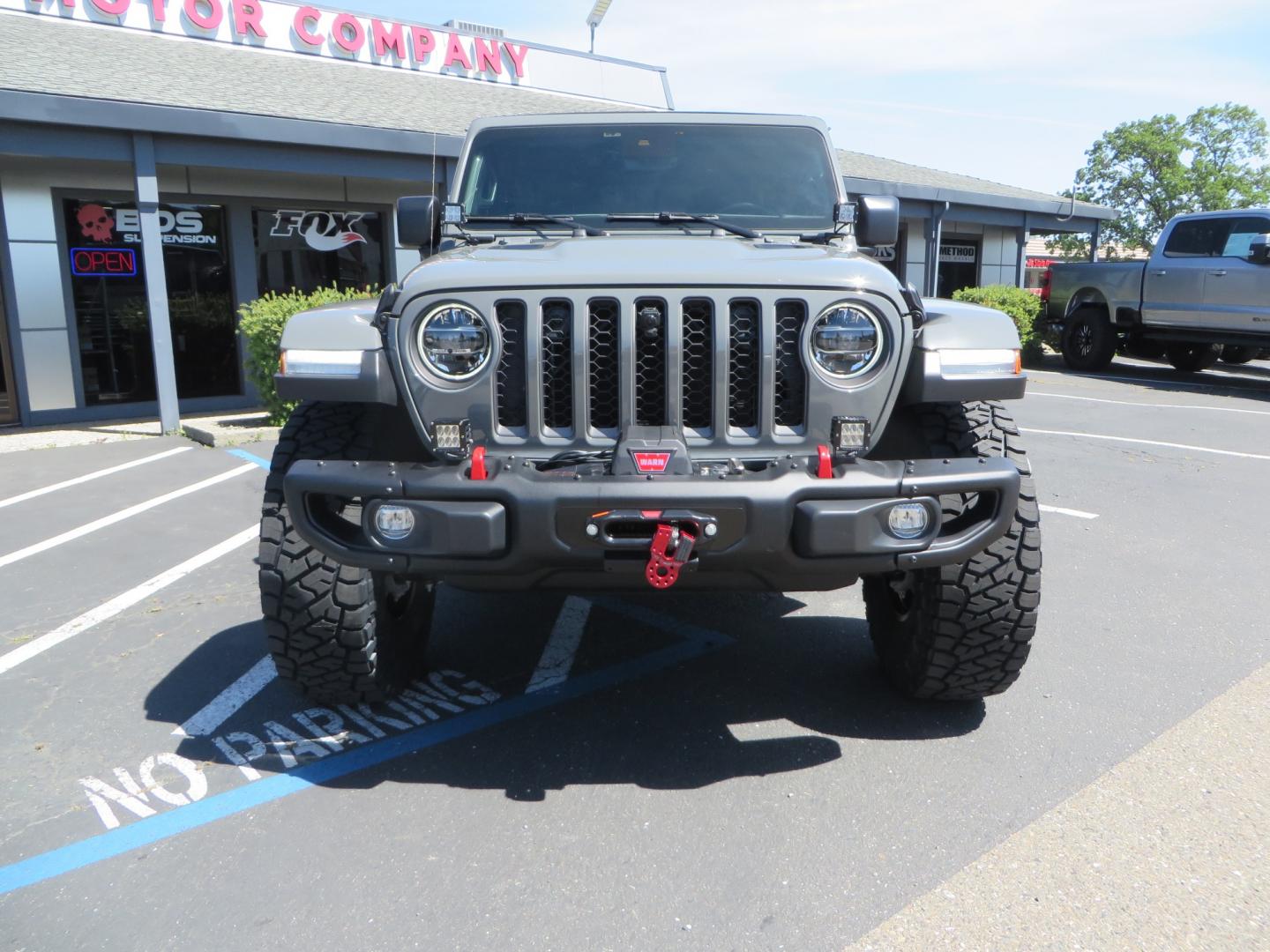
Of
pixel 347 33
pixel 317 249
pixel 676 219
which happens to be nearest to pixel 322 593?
pixel 676 219

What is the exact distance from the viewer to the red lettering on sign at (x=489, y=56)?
672 inches

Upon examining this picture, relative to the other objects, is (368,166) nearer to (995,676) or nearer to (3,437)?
(3,437)

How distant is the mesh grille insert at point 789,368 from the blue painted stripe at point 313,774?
4.33ft

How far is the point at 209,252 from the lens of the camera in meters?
11.7

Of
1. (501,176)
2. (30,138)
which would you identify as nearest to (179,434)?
(30,138)

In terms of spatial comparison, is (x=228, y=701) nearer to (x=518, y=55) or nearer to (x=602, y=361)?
(x=602, y=361)

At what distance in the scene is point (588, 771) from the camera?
2.93 meters

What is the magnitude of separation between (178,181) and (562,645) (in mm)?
9741

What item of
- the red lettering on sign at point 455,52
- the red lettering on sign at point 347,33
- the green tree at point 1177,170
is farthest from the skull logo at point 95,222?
the green tree at point 1177,170

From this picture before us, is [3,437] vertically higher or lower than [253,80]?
lower

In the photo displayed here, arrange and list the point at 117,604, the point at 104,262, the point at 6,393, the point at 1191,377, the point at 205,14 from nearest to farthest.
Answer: the point at 117,604 < the point at 6,393 < the point at 104,262 < the point at 205,14 < the point at 1191,377

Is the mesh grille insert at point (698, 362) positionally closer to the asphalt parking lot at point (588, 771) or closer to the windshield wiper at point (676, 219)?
the windshield wiper at point (676, 219)

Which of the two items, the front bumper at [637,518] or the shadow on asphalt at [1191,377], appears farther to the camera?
the shadow on asphalt at [1191,377]

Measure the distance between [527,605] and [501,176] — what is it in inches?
73.0
